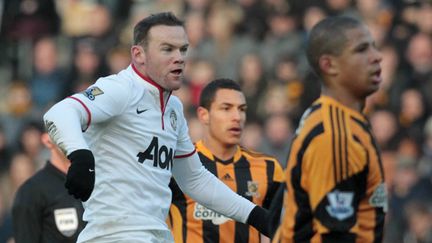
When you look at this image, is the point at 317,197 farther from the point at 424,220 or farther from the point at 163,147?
the point at 424,220

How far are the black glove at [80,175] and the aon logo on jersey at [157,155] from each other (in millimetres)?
869

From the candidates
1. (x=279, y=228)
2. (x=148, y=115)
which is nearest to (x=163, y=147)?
(x=148, y=115)

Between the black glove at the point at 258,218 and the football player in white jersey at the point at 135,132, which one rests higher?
the football player in white jersey at the point at 135,132

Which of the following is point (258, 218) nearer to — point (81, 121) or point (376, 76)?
point (81, 121)

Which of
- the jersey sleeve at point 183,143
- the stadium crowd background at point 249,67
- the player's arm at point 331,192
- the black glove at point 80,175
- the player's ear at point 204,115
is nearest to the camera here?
the player's arm at point 331,192

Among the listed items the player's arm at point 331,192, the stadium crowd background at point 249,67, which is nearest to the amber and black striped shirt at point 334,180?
the player's arm at point 331,192

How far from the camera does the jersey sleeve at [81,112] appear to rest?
687cm

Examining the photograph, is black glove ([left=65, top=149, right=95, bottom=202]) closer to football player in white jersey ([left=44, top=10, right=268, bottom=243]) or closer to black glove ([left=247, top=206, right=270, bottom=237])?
football player in white jersey ([left=44, top=10, right=268, bottom=243])

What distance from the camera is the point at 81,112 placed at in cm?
709

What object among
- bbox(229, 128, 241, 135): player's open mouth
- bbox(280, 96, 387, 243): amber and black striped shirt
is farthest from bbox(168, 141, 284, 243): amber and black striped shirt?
bbox(280, 96, 387, 243): amber and black striped shirt

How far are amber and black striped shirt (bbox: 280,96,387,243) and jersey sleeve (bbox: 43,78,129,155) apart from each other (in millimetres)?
1218

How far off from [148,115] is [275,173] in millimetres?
2186

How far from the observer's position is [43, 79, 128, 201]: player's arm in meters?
6.70

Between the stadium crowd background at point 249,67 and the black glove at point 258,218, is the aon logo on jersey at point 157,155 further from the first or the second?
the stadium crowd background at point 249,67
